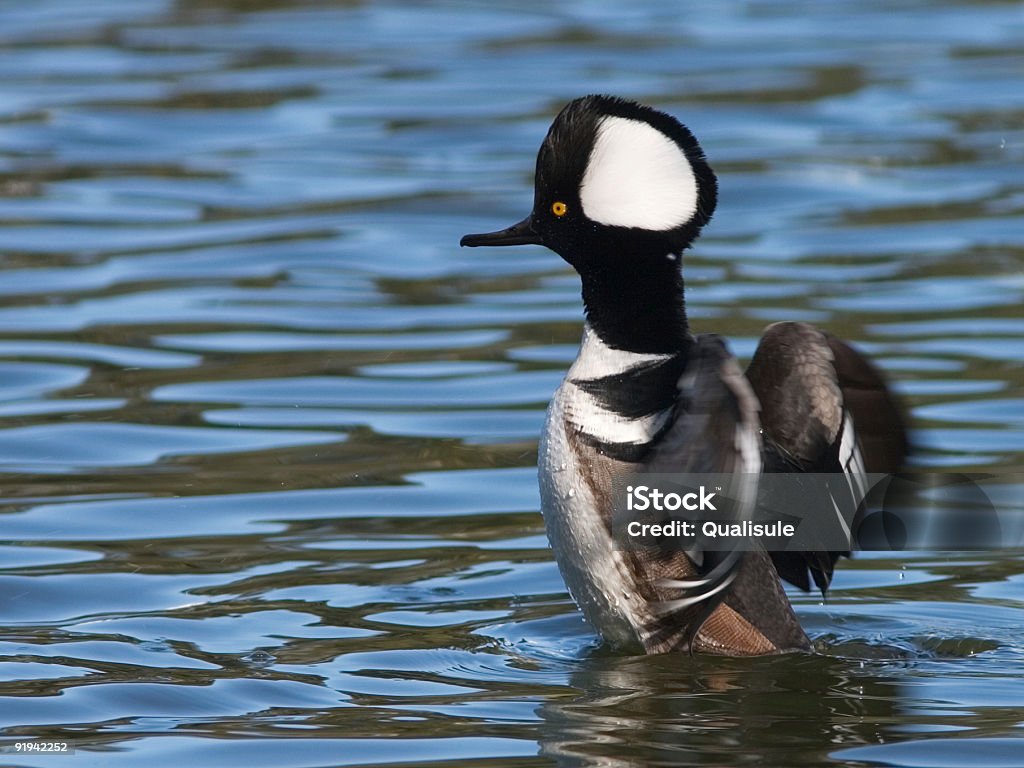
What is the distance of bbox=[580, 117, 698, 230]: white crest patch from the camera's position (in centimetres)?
574

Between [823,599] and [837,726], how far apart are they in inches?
49.3

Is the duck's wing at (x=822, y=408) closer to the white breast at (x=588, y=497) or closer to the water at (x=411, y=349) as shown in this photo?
the white breast at (x=588, y=497)

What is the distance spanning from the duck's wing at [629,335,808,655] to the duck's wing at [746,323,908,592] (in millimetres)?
327

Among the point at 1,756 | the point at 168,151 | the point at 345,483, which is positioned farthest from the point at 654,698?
the point at 168,151

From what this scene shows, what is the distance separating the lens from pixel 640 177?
5793 millimetres

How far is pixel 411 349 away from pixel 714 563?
4.35m

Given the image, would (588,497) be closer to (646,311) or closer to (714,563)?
(714,563)

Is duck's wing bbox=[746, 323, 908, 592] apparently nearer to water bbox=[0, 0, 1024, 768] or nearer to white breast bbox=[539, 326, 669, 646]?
white breast bbox=[539, 326, 669, 646]

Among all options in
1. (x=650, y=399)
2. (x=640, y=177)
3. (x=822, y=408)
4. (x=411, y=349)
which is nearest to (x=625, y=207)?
(x=640, y=177)

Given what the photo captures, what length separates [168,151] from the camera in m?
14.1

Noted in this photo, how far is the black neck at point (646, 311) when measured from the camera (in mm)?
5941

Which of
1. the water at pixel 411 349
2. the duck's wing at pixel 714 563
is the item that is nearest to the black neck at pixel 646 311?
the duck's wing at pixel 714 563

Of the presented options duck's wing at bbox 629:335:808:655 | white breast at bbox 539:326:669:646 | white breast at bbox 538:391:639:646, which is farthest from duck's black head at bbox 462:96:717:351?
duck's wing at bbox 629:335:808:655

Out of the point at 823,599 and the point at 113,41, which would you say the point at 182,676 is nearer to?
the point at 823,599
